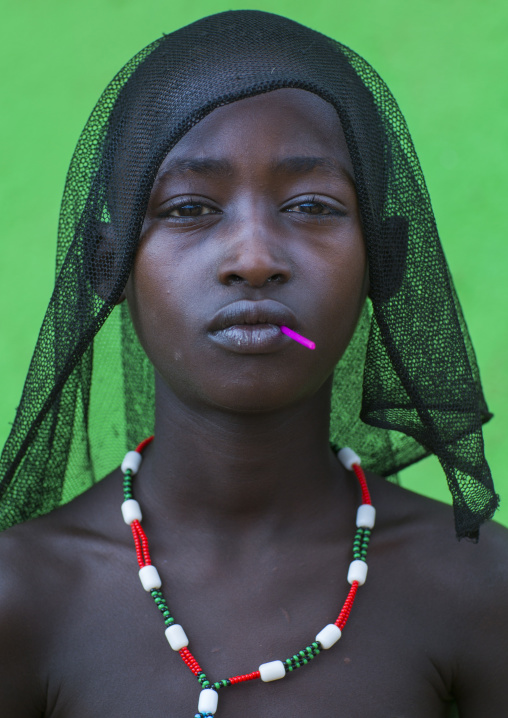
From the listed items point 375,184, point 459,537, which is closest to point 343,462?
point 459,537

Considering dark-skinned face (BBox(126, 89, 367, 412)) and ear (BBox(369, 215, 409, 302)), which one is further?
ear (BBox(369, 215, 409, 302))

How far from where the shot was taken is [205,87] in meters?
1.69

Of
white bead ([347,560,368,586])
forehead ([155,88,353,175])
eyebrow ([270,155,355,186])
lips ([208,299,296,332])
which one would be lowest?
white bead ([347,560,368,586])

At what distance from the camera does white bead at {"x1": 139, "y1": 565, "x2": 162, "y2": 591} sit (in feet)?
6.06

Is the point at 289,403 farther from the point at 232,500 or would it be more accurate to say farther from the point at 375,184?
the point at 375,184

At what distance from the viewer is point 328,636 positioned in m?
1.79

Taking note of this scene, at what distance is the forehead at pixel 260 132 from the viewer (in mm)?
1719

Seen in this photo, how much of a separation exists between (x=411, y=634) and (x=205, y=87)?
1013 millimetres

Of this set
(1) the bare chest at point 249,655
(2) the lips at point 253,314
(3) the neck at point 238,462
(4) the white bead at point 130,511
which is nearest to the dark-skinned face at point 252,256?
(2) the lips at point 253,314

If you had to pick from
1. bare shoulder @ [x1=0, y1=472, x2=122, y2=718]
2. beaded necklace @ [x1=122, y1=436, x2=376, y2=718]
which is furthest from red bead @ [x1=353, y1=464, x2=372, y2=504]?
bare shoulder @ [x1=0, y1=472, x2=122, y2=718]

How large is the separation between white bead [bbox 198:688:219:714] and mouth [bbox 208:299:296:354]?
0.57 meters

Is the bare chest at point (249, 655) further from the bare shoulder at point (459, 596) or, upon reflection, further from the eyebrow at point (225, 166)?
the eyebrow at point (225, 166)

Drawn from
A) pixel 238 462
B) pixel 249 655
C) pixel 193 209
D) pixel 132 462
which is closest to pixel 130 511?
pixel 132 462

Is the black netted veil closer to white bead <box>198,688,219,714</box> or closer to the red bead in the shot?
the red bead
